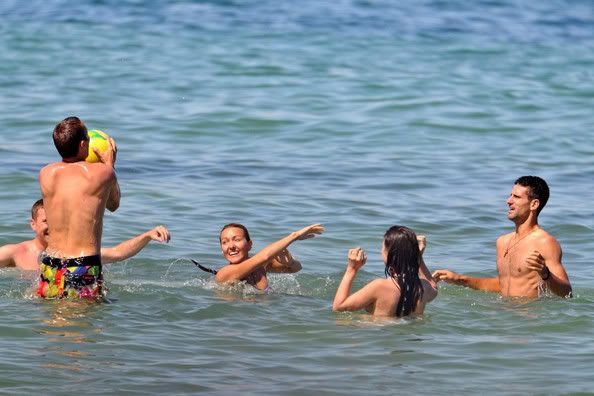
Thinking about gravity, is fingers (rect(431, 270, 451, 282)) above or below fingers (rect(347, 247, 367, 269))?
below

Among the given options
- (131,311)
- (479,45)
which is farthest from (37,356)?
(479,45)

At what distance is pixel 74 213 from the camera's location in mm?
9328

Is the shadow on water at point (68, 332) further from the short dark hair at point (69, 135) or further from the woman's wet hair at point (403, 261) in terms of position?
the woman's wet hair at point (403, 261)

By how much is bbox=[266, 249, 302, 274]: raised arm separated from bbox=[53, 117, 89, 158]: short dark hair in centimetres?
221

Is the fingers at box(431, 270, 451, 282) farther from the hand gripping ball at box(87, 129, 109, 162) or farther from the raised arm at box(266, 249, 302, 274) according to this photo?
the hand gripping ball at box(87, 129, 109, 162)

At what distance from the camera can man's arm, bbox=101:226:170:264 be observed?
9430 mm

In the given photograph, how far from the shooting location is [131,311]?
997 cm

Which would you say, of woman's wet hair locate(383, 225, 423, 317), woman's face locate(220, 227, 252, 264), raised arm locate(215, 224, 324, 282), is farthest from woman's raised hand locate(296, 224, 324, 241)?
woman's face locate(220, 227, 252, 264)

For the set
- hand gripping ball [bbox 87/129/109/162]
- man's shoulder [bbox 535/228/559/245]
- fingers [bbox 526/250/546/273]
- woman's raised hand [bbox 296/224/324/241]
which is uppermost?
hand gripping ball [bbox 87/129/109/162]

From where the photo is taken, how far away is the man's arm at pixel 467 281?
1028cm

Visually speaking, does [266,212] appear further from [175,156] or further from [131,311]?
[131,311]

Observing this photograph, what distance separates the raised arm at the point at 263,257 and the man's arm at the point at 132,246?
2.70 feet

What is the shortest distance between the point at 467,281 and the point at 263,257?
1.72 metres

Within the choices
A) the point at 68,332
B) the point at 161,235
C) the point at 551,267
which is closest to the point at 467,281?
the point at 551,267
